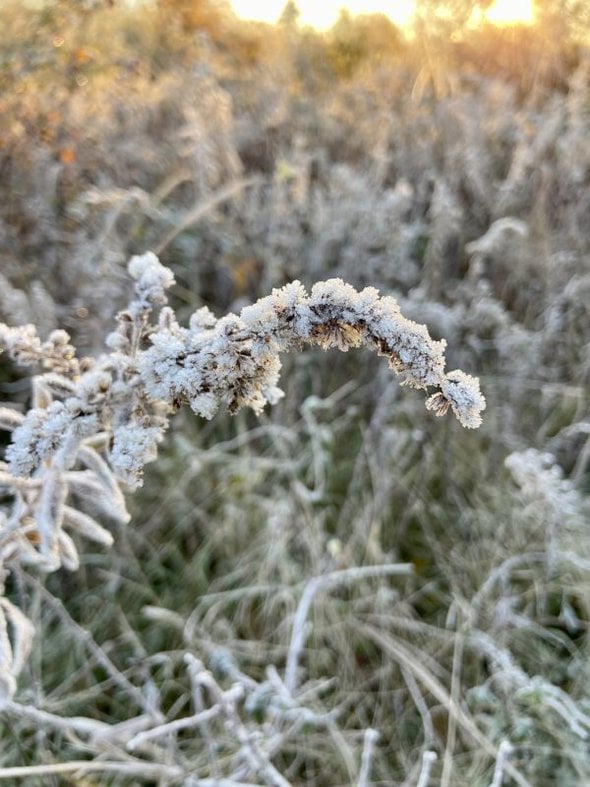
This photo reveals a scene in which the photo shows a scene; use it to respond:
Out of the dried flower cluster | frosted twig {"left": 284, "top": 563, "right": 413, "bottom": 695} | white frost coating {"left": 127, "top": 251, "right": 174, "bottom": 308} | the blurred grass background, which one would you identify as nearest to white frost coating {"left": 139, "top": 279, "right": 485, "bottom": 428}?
the dried flower cluster

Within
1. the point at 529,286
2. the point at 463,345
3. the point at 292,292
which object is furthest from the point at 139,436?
the point at 529,286

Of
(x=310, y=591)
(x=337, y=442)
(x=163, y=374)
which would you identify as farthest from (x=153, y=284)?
(x=337, y=442)

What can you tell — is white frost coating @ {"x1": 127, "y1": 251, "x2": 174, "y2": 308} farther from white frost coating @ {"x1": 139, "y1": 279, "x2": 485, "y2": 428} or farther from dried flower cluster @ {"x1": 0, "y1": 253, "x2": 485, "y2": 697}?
white frost coating @ {"x1": 139, "y1": 279, "x2": 485, "y2": 428}

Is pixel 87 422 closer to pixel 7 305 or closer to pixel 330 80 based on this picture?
pixel 7 305

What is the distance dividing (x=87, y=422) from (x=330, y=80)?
378 centimetres

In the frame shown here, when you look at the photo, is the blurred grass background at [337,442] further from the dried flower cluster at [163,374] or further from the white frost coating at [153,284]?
the white frost coating at [153,284]

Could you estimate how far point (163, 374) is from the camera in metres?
0.61

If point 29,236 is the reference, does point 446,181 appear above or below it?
above

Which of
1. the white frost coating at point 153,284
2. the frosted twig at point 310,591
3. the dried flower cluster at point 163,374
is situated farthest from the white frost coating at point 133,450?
the frosted twig at point 310,591

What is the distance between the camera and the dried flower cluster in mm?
580

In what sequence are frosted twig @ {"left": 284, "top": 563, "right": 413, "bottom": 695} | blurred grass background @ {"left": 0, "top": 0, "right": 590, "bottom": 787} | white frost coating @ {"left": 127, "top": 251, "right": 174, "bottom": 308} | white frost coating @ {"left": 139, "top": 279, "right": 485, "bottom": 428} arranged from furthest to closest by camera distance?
blurred grass background @ {"left": 0, "top": 0, "right": 590, "bottom": 787}, frosted twig @ {"left": 284, "top": 563, "right": 413, "bottom": 695}, white frost coating @ {"left": 127, "top": 251, "right": 174, "bottom": 308}, white frost coating @ {"left": 139, "top": 279, "right": 485, "bottom": 428}

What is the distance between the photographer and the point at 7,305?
4.89ft

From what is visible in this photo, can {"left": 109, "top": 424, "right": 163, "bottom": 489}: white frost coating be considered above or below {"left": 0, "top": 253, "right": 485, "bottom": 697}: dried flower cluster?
below

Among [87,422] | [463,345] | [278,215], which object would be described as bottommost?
[87,422]
